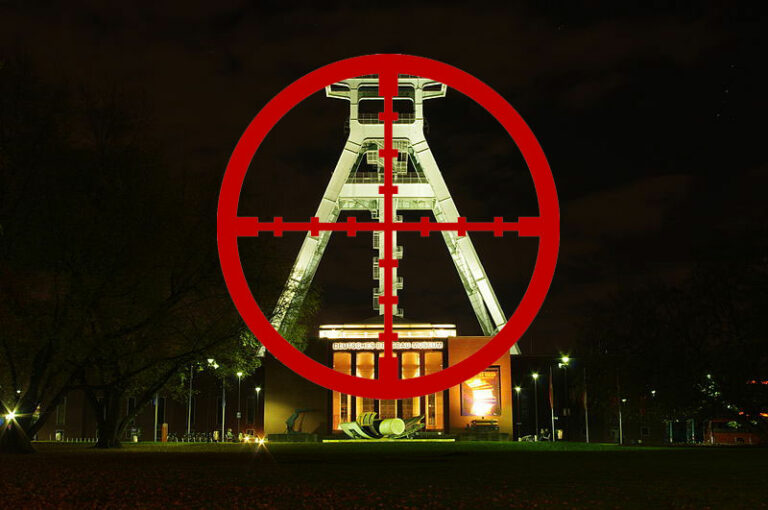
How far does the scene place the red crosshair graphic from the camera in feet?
46.4

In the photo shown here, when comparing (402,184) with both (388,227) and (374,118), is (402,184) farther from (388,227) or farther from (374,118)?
(388,227)

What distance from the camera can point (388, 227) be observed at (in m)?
14.5

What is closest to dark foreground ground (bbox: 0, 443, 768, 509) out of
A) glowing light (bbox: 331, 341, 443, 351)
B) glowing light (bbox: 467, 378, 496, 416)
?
glowing light (bbox: 467, 378, 496, 416)

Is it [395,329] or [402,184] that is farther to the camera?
[402,184]

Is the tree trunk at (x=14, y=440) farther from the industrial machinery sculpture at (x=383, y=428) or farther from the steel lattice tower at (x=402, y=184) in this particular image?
the steel lattice tower at (x=402, y=184)

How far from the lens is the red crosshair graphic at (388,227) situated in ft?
46.4

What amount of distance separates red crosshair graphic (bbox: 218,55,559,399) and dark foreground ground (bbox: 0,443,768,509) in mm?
2028

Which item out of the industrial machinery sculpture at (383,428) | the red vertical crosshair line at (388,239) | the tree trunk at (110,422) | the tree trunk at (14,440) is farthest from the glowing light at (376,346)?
the red vertical crosshair line at (388,239)

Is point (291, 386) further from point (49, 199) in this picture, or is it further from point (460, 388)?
point (49, 199)

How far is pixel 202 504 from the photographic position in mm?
13961

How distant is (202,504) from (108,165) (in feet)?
70.0

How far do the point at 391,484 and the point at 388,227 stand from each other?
5781mm

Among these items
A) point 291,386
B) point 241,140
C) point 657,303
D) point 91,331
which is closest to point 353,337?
point 291,386

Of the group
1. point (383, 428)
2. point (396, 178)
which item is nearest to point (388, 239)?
point (383, 428)
